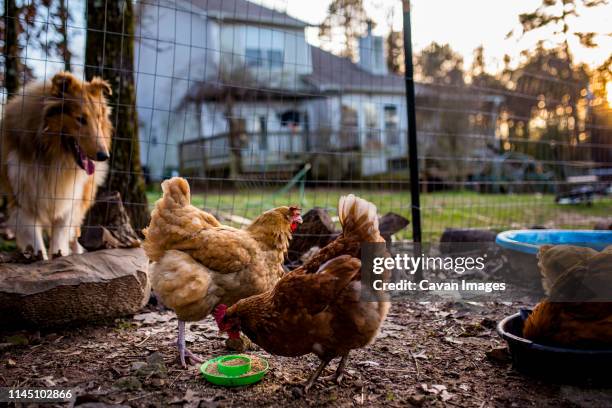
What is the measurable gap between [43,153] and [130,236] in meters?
1.08

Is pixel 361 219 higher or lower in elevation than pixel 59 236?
higher

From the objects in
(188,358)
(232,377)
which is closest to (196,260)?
(188,358)

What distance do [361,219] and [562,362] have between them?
4.34 feet

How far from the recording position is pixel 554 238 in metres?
4.82

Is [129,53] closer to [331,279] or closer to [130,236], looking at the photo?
[130,236]

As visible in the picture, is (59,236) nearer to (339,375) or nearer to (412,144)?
(339,375)

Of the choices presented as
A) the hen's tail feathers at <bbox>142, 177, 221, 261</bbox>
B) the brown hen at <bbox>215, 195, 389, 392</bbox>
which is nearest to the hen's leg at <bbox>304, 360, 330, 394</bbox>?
the brown hen at <bbox>215, 195, 389, 392</bbox>

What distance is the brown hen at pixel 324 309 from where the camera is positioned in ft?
8.00

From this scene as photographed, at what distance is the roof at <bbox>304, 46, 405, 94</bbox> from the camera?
653 centimetres

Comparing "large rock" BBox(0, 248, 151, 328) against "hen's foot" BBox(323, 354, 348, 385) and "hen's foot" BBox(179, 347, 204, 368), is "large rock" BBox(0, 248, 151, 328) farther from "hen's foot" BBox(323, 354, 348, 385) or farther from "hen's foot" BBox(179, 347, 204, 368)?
"hen's foot" BBox(323, 354, 348, 385)

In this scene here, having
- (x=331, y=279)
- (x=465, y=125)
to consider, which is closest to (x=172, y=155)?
(x=465, y=125)

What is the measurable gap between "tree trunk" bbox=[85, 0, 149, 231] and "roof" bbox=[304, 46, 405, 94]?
7.03 feet

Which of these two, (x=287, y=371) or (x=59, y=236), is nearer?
(x=287, y=371)

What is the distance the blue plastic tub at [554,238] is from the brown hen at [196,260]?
2556mm
